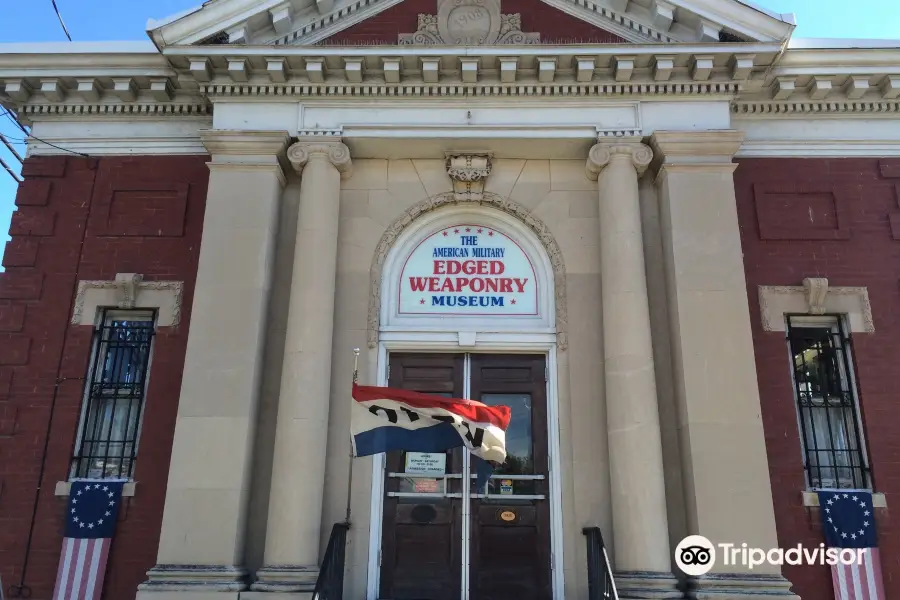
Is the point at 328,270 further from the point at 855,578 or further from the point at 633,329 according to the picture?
the point at 855,578

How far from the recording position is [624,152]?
9.48 metres

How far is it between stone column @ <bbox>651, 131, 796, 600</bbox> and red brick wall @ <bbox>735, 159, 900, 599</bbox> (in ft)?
2.60

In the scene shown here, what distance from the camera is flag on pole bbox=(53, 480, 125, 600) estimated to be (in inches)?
337

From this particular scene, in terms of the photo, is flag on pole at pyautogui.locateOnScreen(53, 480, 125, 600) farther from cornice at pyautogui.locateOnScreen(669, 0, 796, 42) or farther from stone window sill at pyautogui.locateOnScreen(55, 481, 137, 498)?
cornice at pyautogui.locateOnScreen(669, 0, 796, 42)

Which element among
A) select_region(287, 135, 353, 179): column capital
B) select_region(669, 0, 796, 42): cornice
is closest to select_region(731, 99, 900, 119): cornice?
select_region(669, 0, 796, 42): cornice

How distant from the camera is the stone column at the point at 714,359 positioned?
314 inches

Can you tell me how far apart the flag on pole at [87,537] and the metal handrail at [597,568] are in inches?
212

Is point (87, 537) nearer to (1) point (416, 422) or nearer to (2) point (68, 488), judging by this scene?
(2) point (68, 488)

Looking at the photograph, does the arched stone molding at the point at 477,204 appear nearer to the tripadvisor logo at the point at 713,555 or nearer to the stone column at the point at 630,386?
the stone column at the point at 630,386

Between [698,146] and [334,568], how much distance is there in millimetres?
6507

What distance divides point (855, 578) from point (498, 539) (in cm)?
395

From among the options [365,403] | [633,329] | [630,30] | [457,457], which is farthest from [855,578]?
[630,30]

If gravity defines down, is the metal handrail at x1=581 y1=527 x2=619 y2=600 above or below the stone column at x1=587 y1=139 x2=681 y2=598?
below

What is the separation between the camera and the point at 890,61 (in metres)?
9.89
